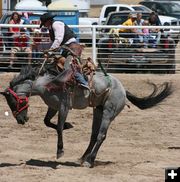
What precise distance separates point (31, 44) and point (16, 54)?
0.45 m

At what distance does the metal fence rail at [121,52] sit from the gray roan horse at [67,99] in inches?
350

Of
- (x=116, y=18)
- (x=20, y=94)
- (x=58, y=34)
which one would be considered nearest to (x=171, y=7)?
(x=116, y=18)

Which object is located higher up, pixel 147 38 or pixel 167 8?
pixel 147 38

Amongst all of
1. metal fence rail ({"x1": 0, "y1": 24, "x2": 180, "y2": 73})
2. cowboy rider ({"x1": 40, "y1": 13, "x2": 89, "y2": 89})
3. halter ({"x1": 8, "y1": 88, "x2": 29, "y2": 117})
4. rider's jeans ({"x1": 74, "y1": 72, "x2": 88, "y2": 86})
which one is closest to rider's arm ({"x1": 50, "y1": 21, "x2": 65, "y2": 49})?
cowboy rider ({"x1": 40, "y1": 13, "x2": 89, "y2": 89})

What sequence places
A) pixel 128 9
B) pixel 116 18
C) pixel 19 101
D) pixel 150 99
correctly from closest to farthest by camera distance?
pixel 19 101 → pixel 150 99 → pixel 116 18 → pixel 128 9

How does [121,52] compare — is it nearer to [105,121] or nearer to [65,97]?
[105,121]

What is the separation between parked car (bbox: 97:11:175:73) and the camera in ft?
60.6

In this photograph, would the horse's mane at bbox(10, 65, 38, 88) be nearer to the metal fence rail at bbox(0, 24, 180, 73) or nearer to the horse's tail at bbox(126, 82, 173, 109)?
the horse's tail at bbox(126, 82, 173, 109)

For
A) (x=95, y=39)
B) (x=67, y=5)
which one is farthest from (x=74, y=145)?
(x=67, y=5)

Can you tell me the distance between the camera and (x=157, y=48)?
18.9 m

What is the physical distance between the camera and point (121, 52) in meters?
18.6

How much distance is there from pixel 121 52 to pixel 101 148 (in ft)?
27.4

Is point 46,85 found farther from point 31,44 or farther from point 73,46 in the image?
point 31,44

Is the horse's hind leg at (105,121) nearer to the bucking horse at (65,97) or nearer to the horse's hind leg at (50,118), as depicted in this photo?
the bucking horse at (65,97)
